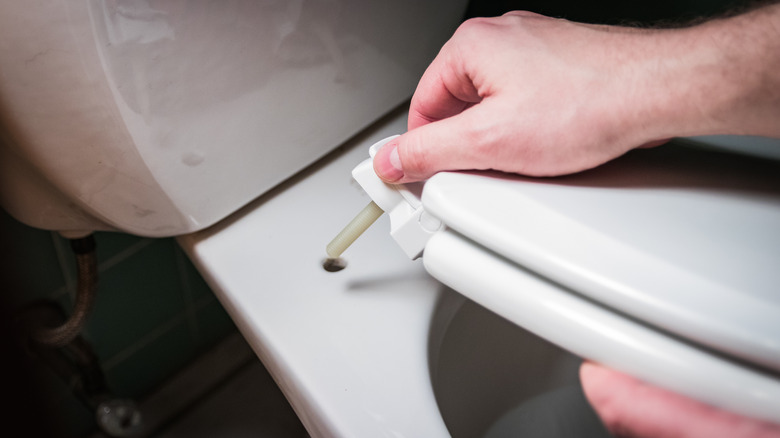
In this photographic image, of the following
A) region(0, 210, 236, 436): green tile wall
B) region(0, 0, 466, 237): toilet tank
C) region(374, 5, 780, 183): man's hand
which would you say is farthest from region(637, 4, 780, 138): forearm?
region(0, 210, 236, 436): green tile wall

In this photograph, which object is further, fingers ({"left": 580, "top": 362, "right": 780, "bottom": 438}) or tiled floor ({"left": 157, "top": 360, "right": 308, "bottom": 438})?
tiled floor ({"left": 157, "top": 360, "right": 308, "bottom": 438})

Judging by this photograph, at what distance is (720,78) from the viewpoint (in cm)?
27

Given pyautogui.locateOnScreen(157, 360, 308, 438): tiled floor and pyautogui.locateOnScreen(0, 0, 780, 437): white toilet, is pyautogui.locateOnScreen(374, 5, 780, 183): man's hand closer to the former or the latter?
pyautogui.locateOnScreen(0, 0, 780, 437): white toilet

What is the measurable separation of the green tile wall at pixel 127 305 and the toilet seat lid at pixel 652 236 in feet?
1.30

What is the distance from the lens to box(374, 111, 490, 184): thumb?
294 millimetres

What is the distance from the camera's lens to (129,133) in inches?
12.7

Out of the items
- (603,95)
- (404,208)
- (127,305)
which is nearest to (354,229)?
(404,208)

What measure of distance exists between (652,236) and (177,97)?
0.92 feet

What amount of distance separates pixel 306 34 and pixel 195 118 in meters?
0.10

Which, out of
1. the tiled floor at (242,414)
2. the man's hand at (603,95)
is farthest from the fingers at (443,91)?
the tiled floor at (242,414)

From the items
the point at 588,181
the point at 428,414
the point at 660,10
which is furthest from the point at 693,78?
the point at 660,10

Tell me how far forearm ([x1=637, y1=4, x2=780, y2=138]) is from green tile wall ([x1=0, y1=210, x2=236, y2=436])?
0.50 m

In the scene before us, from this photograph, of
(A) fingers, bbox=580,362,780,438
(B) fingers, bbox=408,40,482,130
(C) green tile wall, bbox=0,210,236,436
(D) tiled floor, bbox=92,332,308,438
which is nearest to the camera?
(A) fingers, bbox=580,362,780,438

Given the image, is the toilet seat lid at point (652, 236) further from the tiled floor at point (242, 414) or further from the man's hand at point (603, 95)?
the tiled floor at point (242, 414)
